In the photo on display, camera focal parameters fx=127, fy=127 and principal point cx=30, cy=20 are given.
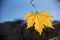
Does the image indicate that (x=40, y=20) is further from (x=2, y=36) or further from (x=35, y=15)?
(x=2, y=36)

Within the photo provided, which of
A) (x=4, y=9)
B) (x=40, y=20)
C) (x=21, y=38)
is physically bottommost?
(x=21, y=38)

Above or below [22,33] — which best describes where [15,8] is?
above

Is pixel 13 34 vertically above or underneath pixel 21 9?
underneath

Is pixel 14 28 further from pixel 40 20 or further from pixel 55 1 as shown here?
pixel 55 1

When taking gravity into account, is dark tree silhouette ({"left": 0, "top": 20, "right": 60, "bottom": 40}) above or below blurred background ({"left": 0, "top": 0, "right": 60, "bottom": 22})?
below

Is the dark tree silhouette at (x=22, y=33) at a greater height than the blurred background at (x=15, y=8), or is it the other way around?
the blurred background at (x=15, y=8)

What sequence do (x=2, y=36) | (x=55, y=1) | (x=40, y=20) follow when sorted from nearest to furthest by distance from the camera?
(x=40, y=20)
(x=2, y=36)
(x=55, y=1)

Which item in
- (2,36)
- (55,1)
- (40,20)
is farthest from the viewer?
(55,1)

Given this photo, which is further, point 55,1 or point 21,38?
point 55,1

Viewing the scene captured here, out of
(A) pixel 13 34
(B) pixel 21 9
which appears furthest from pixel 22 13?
(A) pixel 13 34
